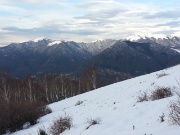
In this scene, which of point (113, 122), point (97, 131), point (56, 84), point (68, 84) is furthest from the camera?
point (68, 84)

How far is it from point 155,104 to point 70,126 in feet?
17.0

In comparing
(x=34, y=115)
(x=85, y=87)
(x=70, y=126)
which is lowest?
(x=85, y=87)

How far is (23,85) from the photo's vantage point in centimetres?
7988

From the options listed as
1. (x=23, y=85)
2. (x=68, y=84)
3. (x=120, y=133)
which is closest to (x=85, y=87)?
(x=68, y=84)

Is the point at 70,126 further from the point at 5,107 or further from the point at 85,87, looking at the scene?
the point at 85,87

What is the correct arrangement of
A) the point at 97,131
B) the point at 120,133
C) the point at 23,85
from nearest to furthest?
the point at 120,133 → the point at 97,131 → the point at 23,85

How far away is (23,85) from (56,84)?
1014cm

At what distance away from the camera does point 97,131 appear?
14078mm

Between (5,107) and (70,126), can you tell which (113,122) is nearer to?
(70,126)

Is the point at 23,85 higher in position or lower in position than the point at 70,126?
lower

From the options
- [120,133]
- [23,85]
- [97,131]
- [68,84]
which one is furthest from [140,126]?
[68,84]

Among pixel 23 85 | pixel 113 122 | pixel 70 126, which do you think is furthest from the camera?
pixel 23 85

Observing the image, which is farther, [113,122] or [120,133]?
[113,122]

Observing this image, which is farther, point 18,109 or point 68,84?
point 68,84
